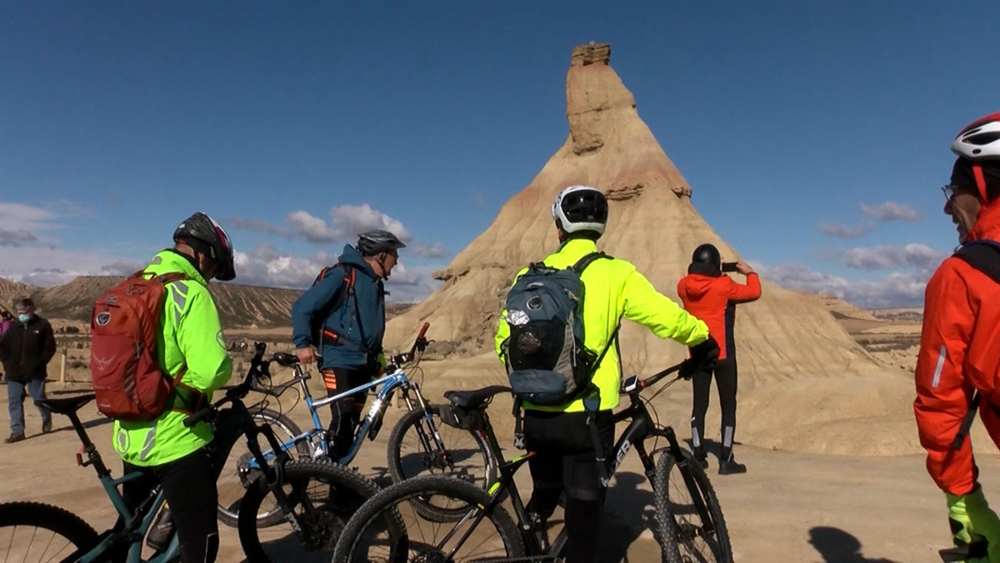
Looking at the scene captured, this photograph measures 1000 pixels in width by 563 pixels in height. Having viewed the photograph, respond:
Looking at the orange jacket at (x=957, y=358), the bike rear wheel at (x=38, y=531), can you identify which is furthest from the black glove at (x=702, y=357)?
the bike rear wheel at (x=38, y=531)

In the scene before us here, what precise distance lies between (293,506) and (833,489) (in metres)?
4.55

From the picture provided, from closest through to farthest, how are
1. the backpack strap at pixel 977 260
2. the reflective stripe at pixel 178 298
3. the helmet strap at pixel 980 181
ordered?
the backpack strap at pixel 977 260 < the helmet strap at pixel 980 181 < the reflective stripe at pixel 178 298

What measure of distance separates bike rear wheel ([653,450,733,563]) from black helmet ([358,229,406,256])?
265cm

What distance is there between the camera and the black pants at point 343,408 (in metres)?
4.88

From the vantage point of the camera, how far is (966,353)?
6.05 ft

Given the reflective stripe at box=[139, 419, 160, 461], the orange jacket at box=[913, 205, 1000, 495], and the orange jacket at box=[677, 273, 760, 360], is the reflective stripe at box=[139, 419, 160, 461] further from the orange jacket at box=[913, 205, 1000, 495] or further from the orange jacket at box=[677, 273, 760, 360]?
the orange jacket at box=[677, 273, 760, 360]

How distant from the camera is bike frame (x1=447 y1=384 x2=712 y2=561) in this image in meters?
2.96

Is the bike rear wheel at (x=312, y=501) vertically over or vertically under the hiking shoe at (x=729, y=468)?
over

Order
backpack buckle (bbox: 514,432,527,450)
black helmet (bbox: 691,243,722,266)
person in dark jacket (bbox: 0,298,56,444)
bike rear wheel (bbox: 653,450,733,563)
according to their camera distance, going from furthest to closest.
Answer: person in dark jacket (bbox: 0,298,56,444) < black helmet (bbox: 691,243,722,266) < bike rear wheel (bbox: 653,450,733,563) < backpack buckle (bbox: 514,432,527,450)

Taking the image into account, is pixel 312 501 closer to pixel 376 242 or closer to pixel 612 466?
pixel 612 466

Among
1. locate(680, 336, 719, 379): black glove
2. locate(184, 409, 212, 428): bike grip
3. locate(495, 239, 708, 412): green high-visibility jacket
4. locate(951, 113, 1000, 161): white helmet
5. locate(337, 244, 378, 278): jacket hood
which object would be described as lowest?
locate(184, 409, 212, 428): bike grip

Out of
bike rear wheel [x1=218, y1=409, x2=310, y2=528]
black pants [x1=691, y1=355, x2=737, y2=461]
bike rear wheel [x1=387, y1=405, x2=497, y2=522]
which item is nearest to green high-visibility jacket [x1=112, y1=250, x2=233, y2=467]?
bike rear wheel [x1=218, y1=409, x2=310, y2=528]

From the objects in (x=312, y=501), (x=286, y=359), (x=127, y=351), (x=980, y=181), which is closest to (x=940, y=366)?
(x=980, y=181)

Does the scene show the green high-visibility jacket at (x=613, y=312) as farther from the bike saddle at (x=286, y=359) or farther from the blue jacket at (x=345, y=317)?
the bike saddle at (x=286, y=359)
